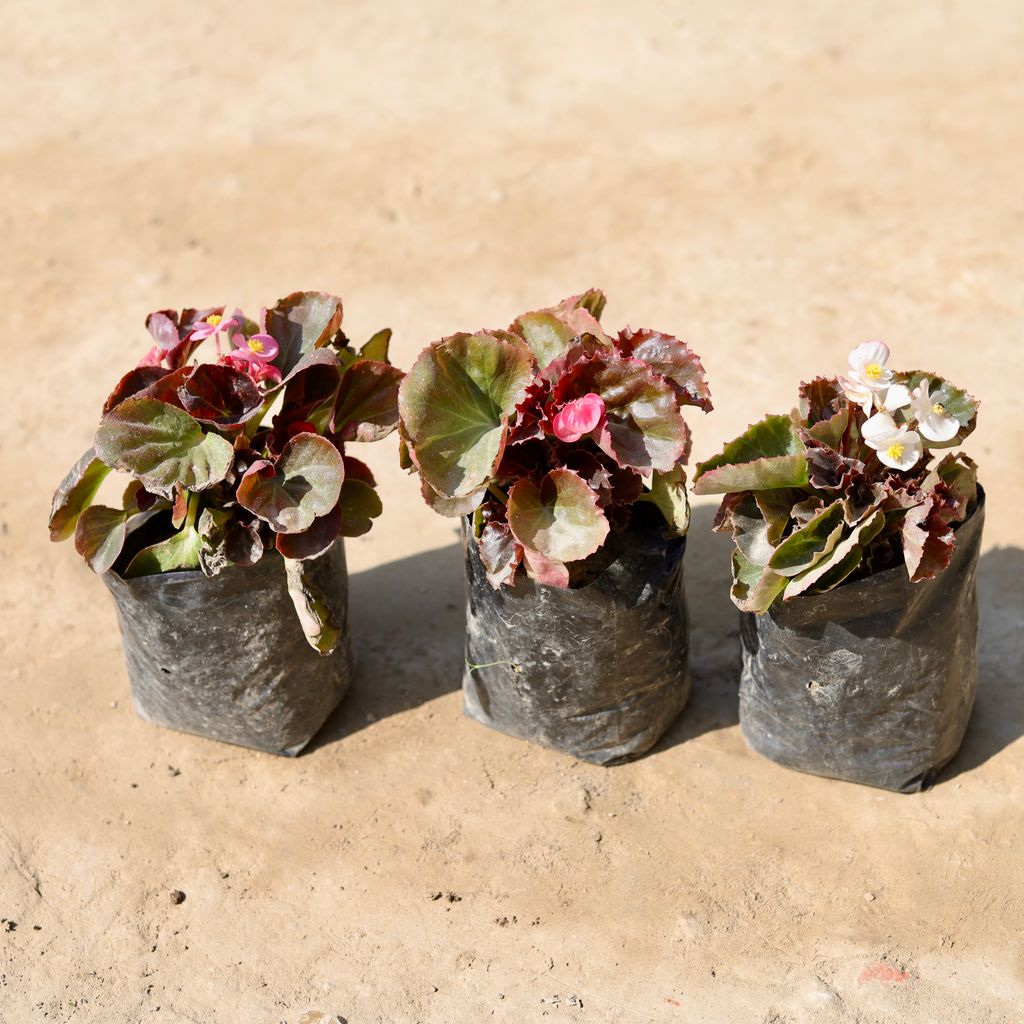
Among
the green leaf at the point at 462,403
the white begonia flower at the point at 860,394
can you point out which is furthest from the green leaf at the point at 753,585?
the green leaf at the point at 462,403

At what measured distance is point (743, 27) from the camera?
6.92 meters

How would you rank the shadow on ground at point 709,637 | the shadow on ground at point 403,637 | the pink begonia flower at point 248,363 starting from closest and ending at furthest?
the pink begonia flower at point 248,363 < the shadow on ground at point 709,637 < the shadow on ground at point 403,637

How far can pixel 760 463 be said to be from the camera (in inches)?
117

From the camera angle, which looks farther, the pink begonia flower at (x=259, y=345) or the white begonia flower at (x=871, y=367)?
the pink begonia flower at (x=259, y=345)

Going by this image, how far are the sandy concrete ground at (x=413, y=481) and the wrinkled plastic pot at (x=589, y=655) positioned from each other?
104 millimetres

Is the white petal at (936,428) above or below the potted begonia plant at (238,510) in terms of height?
above

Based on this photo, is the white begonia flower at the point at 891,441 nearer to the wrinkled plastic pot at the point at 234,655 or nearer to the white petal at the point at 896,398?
the white petal at the point at 896,398

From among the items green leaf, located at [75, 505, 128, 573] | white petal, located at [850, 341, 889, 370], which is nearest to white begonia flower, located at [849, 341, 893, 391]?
white petal, located at [850, 341, 889, 370]

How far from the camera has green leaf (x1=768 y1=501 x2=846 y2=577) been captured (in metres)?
2.98

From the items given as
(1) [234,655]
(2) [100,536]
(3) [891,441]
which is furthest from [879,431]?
(2) [100,536]

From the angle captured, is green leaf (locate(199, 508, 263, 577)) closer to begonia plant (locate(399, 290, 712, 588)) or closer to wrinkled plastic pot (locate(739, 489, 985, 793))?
begonia plant (locate(399, 290, 712, 588))

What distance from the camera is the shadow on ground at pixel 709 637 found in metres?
3.69

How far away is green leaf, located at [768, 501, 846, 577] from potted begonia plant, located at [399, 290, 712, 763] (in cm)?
26

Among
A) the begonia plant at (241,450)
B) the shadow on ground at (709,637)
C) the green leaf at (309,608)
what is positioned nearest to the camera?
the begonia plant at (241,450)
